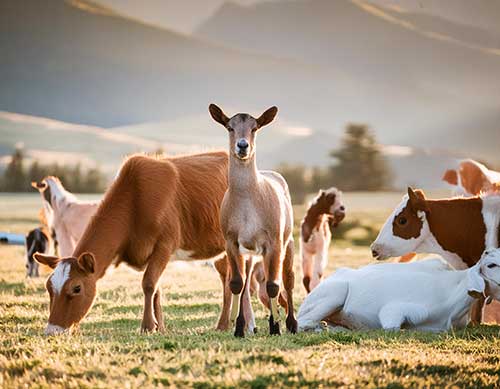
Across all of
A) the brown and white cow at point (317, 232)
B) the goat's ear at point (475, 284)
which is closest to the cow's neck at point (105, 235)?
the goat's ear at point (475, 284)

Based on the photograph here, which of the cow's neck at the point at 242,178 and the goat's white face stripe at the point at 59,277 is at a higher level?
the cow's neck at the point at 242,178

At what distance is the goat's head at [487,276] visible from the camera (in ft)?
29.8

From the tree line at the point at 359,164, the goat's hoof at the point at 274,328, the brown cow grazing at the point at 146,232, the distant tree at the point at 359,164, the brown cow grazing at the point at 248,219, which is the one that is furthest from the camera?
the distant tree at the point at 359,164

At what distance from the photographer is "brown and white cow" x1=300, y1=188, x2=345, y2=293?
15805 mm

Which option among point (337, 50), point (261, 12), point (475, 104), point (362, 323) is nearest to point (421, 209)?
point (362, 323)

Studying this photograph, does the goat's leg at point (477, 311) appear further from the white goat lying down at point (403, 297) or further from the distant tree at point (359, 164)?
the distant tree at point (359, 164)

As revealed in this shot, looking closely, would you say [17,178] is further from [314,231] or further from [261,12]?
[261,12]

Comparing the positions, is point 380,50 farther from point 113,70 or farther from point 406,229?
point 406,229

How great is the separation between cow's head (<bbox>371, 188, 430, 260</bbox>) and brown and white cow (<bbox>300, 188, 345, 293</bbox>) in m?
4.87

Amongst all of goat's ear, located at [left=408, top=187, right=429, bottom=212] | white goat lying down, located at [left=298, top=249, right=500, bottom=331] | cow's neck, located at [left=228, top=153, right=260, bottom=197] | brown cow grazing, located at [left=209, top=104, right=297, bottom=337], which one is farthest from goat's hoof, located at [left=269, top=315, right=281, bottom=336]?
goat's ear, located at [left=408, top=187, right=429, bottom=212]

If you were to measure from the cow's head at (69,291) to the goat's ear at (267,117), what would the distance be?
2.33 meters

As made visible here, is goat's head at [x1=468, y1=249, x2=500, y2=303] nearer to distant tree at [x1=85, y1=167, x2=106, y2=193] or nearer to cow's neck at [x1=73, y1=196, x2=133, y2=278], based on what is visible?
cow's neck at [x1=73, y1=196, x2=133, y2=278]

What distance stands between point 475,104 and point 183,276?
359 feet

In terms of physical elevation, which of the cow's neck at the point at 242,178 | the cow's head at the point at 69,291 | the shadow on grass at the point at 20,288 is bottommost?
the shadow on grass at the point at 20,288
